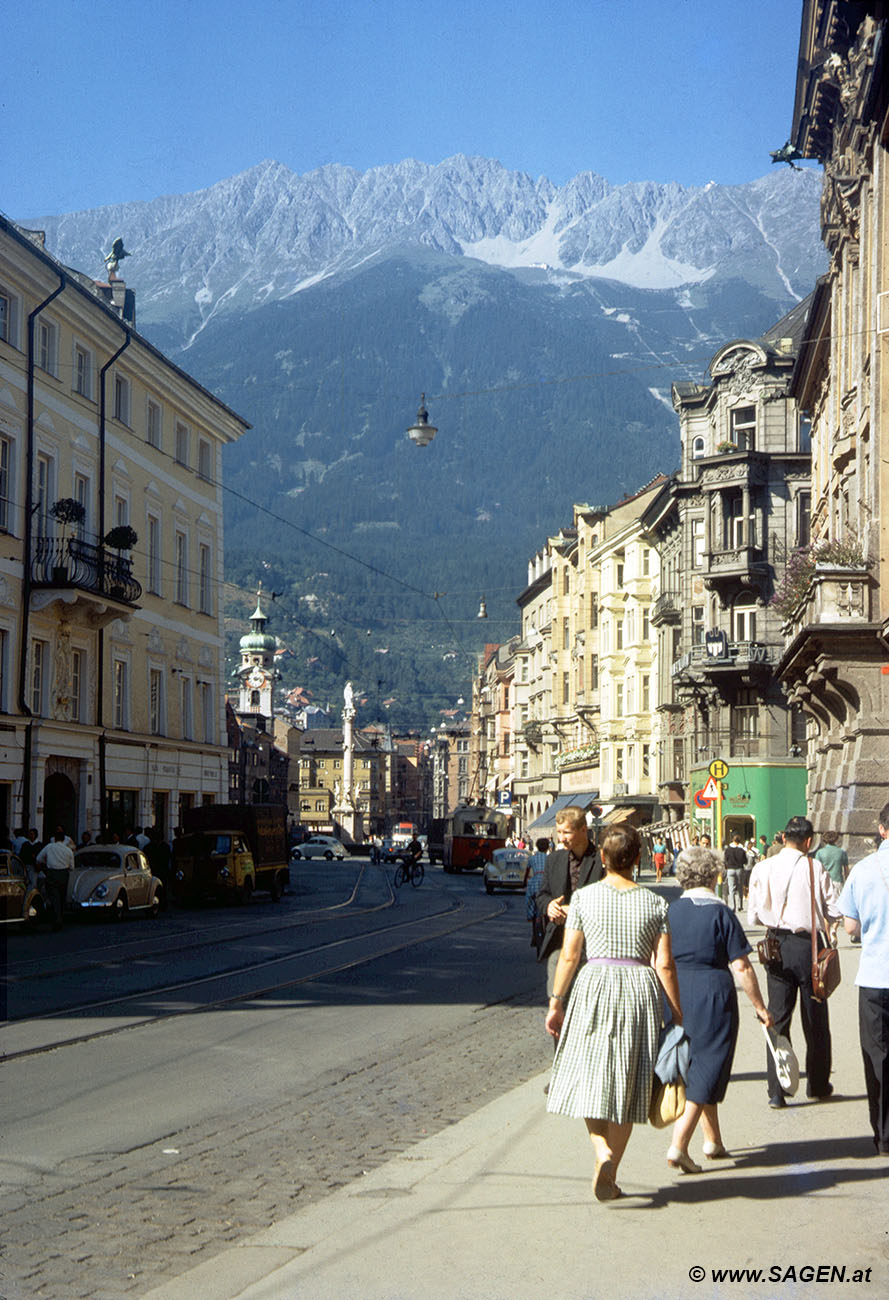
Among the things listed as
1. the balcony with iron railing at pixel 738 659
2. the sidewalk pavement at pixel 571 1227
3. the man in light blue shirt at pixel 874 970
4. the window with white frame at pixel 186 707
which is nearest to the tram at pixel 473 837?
the balcony with iron railing at pixel 738 659

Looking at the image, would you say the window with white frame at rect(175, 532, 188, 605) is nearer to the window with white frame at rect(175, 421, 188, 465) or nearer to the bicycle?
the window with white frame at rect(175, 421, 188, 465)

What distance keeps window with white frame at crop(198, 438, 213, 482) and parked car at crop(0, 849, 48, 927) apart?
920 inches

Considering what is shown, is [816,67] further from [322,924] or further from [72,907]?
[72,907]

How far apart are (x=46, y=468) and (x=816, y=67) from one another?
1948cm

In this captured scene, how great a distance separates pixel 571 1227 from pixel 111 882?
981 inches

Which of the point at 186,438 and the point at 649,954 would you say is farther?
the point at 186,438

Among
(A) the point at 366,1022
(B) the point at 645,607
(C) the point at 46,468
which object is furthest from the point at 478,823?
(A) the point at 366,1022

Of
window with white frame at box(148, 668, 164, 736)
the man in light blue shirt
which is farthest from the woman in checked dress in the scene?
window with white frame at box(148, 668, 164, 736)

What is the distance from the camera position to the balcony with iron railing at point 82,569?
36.0 meters

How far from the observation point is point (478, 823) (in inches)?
2987

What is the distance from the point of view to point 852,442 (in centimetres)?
3098

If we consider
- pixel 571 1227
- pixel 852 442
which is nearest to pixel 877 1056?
pixel 571 1227

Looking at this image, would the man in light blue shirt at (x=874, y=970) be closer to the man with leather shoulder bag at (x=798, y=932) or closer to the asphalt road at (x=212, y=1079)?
the man with leather shoulder bag at (x=798, y=932)
